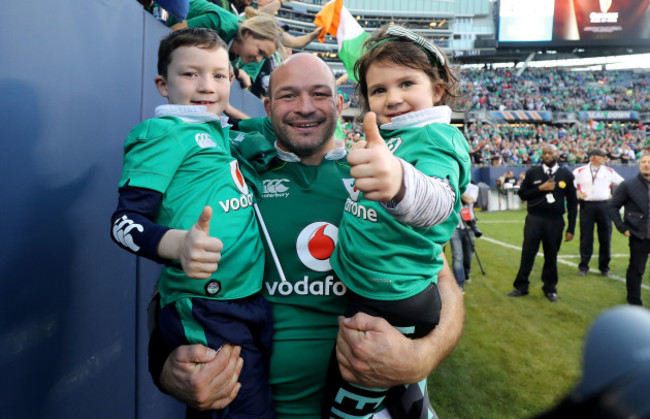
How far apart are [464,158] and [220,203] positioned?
0.91m

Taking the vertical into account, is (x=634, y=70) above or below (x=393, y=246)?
above

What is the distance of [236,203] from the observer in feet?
5.05

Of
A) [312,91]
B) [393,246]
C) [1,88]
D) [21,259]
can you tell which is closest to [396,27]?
[312,91]

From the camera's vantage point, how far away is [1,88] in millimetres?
1203

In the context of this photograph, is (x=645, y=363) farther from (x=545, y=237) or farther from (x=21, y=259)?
(x=545, y=237)

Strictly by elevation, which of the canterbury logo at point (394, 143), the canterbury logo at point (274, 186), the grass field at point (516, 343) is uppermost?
the canterbury logo at point (394, 143)

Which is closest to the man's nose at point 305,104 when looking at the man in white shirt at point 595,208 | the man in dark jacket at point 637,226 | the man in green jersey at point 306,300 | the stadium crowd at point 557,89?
the man in green jersey at point 306,300

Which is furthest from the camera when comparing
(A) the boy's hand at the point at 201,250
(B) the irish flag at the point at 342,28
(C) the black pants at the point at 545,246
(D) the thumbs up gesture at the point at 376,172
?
(B) the irish flag at the point at 342,28

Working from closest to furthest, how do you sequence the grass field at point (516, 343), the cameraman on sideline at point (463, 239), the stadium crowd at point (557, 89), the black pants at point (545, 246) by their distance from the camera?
1. the grass field at point (516, 343)
2. the black pants at point (545, 246)
3. the cameraman on sideline at point (463, 239)
4. the stadium crowd at point (557, 89)

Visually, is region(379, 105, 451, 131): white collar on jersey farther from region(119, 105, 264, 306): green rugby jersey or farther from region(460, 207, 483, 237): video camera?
region(460, 207, 483, 237): video camera

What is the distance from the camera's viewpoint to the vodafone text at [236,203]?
4.91 ft

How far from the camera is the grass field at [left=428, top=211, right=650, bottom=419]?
3644mm

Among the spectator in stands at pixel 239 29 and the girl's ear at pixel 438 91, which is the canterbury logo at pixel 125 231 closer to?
the girl's ear at pixel 438 91

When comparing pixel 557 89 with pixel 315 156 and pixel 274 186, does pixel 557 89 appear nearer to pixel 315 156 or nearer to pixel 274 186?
pixel 315 156
